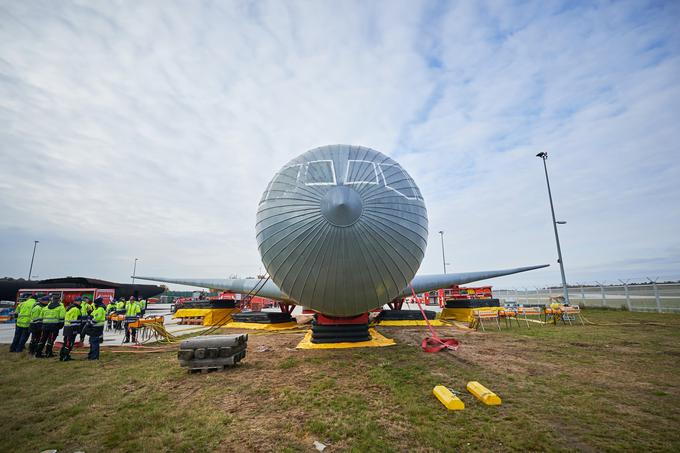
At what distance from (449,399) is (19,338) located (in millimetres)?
12994

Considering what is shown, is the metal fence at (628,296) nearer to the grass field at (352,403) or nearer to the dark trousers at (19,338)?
the grass field at (352,403)

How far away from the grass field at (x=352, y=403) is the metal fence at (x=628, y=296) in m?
13.4

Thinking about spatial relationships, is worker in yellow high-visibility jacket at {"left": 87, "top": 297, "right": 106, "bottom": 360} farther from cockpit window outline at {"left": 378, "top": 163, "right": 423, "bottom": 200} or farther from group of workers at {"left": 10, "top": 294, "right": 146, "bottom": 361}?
cockpit window outline at {"left": 378, "top": 163, "right": 423, "bottom": 200}

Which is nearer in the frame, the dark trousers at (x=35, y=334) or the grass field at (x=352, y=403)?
the grass field at (x=352, y=403)

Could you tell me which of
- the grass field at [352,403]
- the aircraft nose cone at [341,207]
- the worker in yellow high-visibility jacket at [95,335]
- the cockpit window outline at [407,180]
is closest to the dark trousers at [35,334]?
the grass field at [352,403]

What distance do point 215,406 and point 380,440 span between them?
2.65 metres

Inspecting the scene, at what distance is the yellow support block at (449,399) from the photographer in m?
4.06

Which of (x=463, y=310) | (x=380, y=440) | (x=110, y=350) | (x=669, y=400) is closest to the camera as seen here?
(x=380, y=440)

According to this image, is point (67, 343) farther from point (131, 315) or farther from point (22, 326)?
point (131, 315)

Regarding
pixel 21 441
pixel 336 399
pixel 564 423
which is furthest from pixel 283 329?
pixel 564 423

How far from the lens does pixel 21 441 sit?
3.46 m

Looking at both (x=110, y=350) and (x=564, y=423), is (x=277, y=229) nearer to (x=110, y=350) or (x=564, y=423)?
(x=564, y=423)

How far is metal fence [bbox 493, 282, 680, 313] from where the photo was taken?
16734 mm

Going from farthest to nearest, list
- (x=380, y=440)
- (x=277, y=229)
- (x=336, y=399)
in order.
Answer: (x=277, y=229) < (x=336, y=399) < (x=380, y=440)
